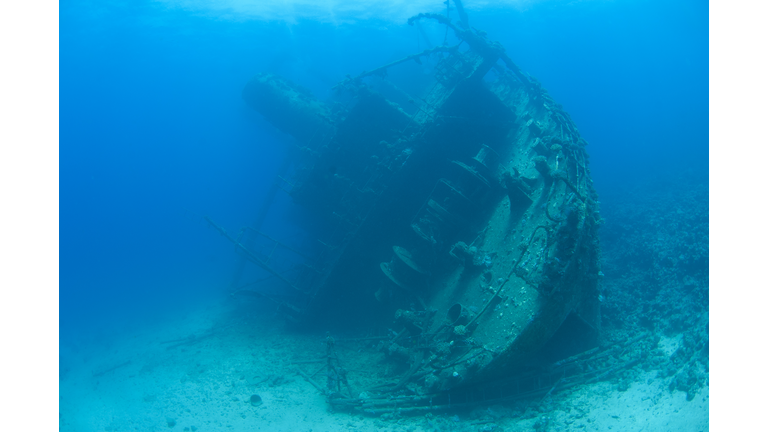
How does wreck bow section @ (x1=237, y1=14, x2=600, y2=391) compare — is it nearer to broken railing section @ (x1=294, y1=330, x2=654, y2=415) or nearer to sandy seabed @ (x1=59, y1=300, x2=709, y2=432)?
broken railing section @ (x1=294, y1=330, x2=654, y2=415)

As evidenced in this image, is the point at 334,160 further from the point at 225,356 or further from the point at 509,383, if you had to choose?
the point at 509,383

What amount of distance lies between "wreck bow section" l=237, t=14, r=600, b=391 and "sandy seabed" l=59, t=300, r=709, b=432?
2.93ft

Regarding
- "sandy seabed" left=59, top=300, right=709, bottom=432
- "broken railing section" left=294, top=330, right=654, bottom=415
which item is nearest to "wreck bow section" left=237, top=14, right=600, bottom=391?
"broken railing section" left=294, top=330, right=654, bottom=415

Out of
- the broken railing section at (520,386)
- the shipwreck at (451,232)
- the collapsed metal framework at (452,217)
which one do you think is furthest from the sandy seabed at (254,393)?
the collapsed metal framework at (452,217)

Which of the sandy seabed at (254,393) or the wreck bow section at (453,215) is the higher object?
the wreck bow section at (453,215)

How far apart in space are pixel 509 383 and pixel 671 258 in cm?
661

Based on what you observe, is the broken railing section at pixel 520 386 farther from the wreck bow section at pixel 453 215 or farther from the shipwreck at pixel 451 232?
the wreck bow section at pixel 453 215

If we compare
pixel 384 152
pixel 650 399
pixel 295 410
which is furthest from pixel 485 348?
pixel 384 152

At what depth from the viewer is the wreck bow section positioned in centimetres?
532

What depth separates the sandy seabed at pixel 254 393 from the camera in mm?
4754

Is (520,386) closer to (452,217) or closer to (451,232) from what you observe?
(451,232)

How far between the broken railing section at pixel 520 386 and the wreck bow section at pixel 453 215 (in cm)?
30

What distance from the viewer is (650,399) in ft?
15.4

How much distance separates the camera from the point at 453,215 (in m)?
A: 7.75
